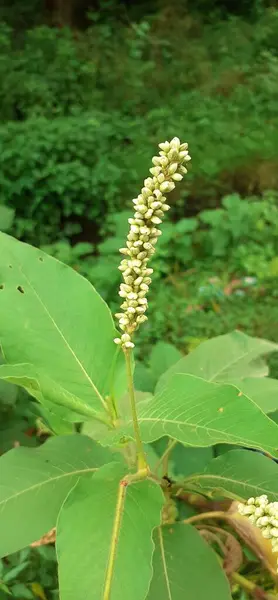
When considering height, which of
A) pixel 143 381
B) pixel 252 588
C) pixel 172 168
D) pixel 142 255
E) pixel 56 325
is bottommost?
pixel 252 588

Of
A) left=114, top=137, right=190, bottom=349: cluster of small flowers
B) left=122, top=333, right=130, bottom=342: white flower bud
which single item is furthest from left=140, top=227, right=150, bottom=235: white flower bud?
left=122, top=333, right=130, bottom=342: white flower bud

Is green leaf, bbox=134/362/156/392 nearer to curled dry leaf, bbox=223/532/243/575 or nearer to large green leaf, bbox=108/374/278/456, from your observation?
curled dry leaf, bbox=223/532/243/575

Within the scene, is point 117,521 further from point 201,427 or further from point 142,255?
point 142,255

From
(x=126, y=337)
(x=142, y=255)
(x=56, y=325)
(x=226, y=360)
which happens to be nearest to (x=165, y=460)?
(x=226, y=360)

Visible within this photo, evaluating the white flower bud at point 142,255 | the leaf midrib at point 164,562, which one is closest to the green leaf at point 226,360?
the leaf midrib at point 164,562

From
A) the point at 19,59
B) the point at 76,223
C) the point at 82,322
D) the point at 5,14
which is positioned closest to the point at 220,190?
the point at 76,223

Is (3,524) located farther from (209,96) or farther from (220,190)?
(209,96)
